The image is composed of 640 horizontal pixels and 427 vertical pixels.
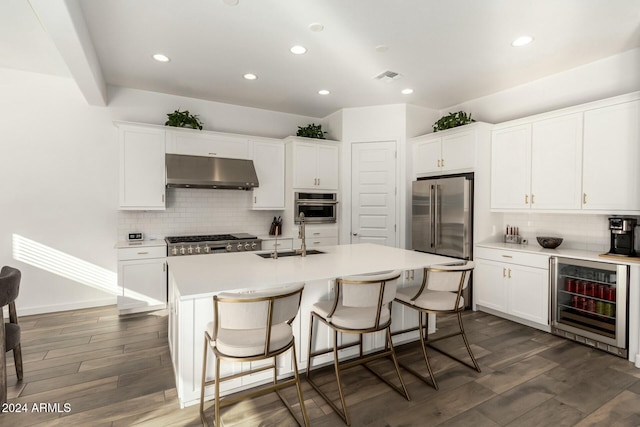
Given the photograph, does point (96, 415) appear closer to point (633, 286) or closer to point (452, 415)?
point (452, 415)

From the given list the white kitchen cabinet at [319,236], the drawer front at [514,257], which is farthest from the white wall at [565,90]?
the white kitchen cabinet at [319,236]

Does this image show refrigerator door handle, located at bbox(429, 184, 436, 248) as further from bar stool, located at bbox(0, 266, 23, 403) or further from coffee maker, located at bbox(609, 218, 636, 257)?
bar stool, located at bbox(0, 266, 23, 403)

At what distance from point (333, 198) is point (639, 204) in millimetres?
3593

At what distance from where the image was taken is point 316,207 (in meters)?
5.22

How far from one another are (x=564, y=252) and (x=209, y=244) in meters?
4.18

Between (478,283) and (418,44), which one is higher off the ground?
(418,44)

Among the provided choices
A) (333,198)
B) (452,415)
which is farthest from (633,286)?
(333,198)

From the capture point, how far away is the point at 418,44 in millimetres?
3266

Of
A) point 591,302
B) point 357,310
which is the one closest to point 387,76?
point 357,310

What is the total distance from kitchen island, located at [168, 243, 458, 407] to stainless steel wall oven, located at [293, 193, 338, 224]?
1983mm

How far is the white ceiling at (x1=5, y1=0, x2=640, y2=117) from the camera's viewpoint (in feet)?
8.72

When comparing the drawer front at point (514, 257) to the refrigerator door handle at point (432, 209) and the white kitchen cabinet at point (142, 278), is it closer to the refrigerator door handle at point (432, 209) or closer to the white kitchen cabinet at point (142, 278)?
the refrigerator door handle at point (432, 209)

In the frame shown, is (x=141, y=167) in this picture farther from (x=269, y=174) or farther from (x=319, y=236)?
(x=319, y=236)

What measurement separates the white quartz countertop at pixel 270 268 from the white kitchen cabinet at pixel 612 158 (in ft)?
5.97
